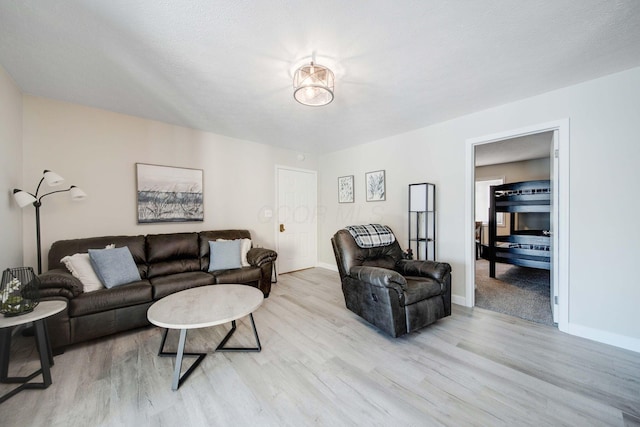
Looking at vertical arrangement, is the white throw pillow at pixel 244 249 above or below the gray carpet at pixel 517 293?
above

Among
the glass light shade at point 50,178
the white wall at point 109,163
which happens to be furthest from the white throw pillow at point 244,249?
the glass light shade at point 50,178

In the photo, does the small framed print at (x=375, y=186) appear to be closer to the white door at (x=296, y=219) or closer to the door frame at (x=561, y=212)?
the white door at (x=296, y=219)

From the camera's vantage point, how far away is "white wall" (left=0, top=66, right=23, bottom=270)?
2.03 m

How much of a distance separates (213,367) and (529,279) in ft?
16.6

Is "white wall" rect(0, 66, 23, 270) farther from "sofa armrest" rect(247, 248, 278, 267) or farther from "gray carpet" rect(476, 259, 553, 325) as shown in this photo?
"gray carpet" rect(476, 259, 553, 325)

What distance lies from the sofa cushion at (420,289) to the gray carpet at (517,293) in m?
1.11

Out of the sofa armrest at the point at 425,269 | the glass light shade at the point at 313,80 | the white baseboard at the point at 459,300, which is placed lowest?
the white baseboard at the point at 459,300

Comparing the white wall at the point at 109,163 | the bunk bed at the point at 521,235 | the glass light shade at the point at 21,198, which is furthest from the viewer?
the bunk bed at the point at 521,235

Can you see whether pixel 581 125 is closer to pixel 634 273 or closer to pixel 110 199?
pixel 634 273

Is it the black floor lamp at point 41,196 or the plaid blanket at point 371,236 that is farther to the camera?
the plaid blanket at point 371,236

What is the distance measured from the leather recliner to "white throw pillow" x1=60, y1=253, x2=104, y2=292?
8.08 feet

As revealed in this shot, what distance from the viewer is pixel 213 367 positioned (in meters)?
1.85

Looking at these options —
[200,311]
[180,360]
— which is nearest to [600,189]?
[200,311]

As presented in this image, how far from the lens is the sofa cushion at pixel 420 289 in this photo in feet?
7.27
